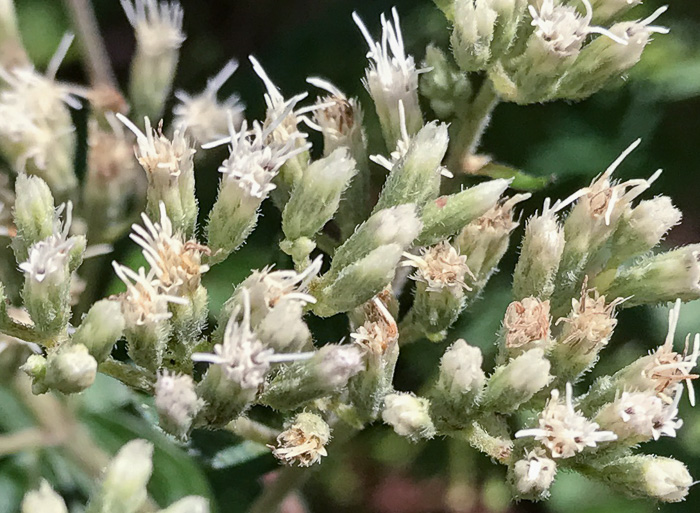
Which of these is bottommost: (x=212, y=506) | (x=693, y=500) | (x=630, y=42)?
(x=693, y=500)

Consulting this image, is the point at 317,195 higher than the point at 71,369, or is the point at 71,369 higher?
the point at 317,195

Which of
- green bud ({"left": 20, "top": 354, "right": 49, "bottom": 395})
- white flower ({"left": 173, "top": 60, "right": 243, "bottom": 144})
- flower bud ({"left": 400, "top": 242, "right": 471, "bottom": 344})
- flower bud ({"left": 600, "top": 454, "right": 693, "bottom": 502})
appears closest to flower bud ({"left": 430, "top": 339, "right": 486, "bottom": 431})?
flower bud ({"left": 400, "top": 242, "right": 471, "bottom": 344})

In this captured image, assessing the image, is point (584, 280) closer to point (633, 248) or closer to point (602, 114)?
point (633, 248)

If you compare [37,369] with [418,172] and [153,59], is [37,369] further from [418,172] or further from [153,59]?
[153,59]

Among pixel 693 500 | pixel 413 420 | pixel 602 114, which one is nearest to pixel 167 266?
pixel 413 420

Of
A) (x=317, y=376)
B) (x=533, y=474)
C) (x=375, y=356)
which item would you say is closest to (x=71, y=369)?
(x=317, y=376)

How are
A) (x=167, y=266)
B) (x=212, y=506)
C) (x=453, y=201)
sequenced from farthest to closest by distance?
(x=212, y=506), (x=453, y=201), (x=167, y=266)

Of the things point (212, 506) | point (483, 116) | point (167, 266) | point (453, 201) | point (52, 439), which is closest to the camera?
point (167, 266)
